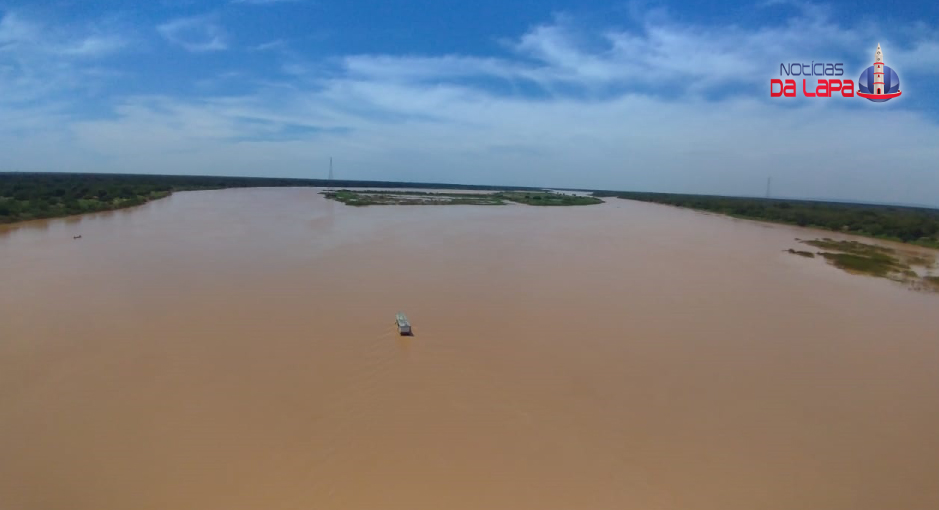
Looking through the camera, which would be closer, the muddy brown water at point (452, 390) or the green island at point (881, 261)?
the muddy brown water at point (452, 390)

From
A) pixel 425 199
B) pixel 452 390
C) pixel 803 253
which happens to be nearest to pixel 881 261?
pixel 803 253

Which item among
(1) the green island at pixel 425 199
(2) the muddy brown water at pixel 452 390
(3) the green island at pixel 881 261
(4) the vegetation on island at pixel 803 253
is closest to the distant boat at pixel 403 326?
(2) the muddy brown water at pixel 452 390

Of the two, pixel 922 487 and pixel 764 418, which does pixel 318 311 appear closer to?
pixel 764 418

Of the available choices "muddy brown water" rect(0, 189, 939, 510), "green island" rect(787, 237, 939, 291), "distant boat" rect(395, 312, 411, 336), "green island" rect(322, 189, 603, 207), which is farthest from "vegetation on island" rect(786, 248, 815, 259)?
"green island" rect(322, 189, 603, 207)

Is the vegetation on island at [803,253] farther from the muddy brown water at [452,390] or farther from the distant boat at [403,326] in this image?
the distant boat at [403,326]

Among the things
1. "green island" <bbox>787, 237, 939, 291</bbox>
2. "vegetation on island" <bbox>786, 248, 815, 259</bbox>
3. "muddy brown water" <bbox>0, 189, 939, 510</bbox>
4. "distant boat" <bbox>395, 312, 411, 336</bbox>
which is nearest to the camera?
"muddy brown water" <bbox>0, 189, 939, 510</bbox>

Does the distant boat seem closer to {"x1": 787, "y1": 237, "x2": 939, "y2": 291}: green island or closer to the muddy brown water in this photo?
the muddy brown water
